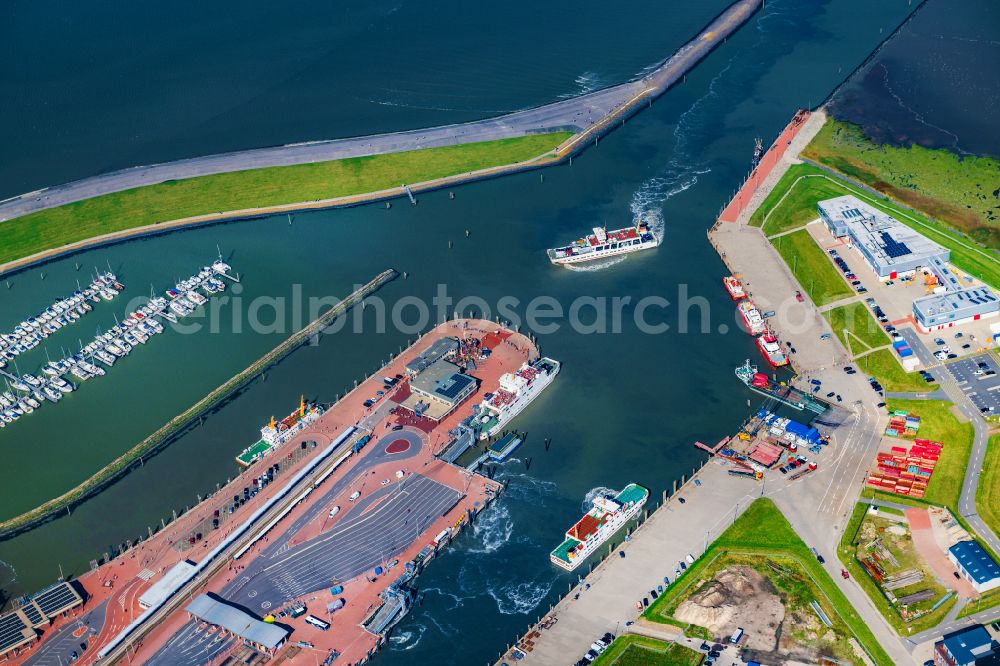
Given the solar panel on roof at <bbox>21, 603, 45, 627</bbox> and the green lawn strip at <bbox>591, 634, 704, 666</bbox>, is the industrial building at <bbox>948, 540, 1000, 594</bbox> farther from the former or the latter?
the solar panel on roof at <bbox>21, 603, 45, 627</bbox>

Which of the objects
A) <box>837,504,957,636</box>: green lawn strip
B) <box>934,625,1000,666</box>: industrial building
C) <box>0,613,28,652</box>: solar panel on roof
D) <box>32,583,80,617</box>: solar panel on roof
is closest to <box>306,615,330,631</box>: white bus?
<box>32,583,80,617</box>: solar panel on roof

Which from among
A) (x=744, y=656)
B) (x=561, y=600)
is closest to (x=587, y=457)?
(x=561, y=600)

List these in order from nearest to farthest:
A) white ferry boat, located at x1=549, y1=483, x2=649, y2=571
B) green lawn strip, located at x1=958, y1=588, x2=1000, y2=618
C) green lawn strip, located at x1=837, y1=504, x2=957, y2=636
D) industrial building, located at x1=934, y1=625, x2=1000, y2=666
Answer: industrial building, located at x1=934, y1=625, x2=1000, y2=666 < green lawn strip, located at x1=837, y1=504, x2=957, y2=636 < green lawn strip, located at x1=958, y1=588, x2=1000, y2=618 < white ferry boat, located at x1=549, y1=483, x2=649, y2=571

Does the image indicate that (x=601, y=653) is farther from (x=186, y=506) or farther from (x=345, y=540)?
(x=186, y=506)

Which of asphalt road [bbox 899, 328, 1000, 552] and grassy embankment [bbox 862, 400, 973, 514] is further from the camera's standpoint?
grassy embankment [bbox 862, 400, 973, 514]

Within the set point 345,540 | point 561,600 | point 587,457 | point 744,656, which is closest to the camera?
point 744,656

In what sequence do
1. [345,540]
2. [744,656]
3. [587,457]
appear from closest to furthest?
[744,656], [345,540], [587,457]
